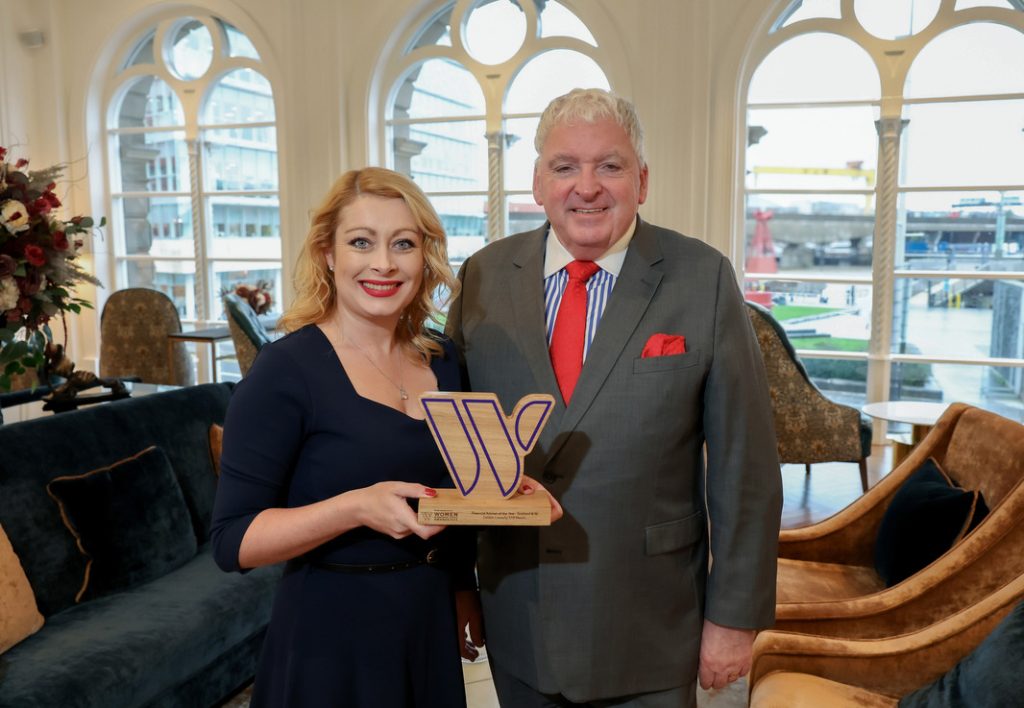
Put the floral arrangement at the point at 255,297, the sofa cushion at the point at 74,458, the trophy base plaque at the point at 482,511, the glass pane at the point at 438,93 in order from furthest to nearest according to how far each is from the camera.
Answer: the glass pane at the point at 438,93 → the floral arrangement at the point at 255,297 → the sofa cushion at the point at 74,458 → the trophy base plaque at the point at 482,511

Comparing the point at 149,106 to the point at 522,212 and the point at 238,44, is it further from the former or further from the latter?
the point at 522,212

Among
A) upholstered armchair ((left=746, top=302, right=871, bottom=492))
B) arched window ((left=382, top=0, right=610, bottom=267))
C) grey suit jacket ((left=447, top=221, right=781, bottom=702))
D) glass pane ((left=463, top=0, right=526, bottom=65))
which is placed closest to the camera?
grey suit jacket ((left=447, top=221, right=781, bottom=702))

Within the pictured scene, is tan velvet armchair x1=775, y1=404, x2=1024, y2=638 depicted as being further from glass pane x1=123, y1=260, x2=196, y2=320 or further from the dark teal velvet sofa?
glass pane x1=123, y1=260, x2=196, y2=320

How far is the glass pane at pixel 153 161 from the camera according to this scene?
8.20m

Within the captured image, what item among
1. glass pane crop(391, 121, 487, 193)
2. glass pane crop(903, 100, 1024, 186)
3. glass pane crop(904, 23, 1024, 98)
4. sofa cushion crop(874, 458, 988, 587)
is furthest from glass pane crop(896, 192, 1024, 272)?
sofa cushion crop(874, 458, 988, 587)

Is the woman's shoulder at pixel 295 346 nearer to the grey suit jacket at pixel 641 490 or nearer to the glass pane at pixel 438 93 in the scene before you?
the grey suit jacket at pixel 641 490

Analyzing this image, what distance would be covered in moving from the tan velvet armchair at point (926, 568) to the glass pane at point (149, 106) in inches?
284

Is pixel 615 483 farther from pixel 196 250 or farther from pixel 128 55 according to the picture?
pixel 128 55

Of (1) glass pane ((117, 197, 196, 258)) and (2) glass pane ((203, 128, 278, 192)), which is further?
(1) glass pane ((117, 197, 196, 258))

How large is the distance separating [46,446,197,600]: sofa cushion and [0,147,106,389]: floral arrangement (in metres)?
0.55

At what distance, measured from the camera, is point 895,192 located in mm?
6012

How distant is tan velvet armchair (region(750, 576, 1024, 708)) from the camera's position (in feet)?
5.97

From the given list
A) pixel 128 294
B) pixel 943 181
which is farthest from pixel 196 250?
pixel 943 181

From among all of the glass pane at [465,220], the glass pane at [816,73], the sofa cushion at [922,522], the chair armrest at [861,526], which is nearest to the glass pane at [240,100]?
the glass pane at [465,220]
